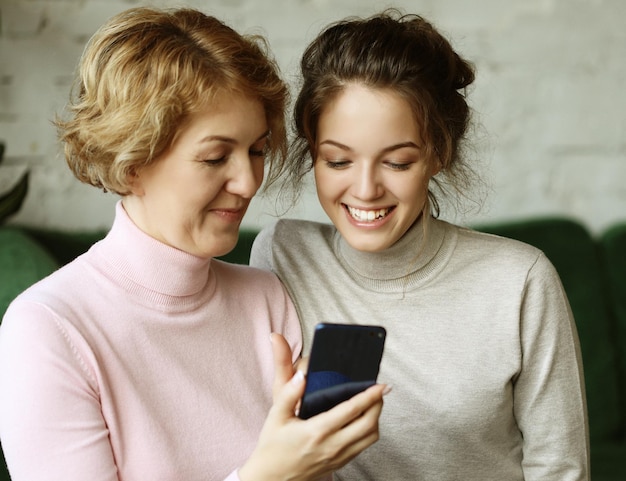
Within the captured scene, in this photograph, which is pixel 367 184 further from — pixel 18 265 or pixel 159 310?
pixel 18 265

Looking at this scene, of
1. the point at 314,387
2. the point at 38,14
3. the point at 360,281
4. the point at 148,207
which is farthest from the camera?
the point at 38,14

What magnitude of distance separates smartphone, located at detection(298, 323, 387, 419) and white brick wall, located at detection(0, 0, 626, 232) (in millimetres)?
1294

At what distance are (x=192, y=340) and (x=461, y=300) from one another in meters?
0.48

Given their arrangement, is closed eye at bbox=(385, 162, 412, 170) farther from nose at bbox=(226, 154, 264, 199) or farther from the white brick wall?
the white brick wall

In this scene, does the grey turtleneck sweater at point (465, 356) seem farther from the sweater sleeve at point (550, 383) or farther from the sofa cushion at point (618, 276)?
the sofa cushion at point (618, 276)

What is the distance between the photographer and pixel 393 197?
141 centimetres

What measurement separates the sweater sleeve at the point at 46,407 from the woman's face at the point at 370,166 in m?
0.51

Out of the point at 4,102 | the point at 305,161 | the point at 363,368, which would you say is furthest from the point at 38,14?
the point at 363,368

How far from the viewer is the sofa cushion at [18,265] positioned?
179 cm

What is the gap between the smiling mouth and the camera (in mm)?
1418

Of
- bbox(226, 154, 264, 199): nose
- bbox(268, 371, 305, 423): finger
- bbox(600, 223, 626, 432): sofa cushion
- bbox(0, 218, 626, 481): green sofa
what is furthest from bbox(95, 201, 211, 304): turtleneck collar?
bbox(600, 223, 626, 432): sofa cushion

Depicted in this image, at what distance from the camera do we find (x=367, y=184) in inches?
53.7

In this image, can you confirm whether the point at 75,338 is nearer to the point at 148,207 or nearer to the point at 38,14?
the point at 148,207

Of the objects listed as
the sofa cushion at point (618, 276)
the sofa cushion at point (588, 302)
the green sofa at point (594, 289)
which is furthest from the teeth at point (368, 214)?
the sofa cushion at point (618, 276)
